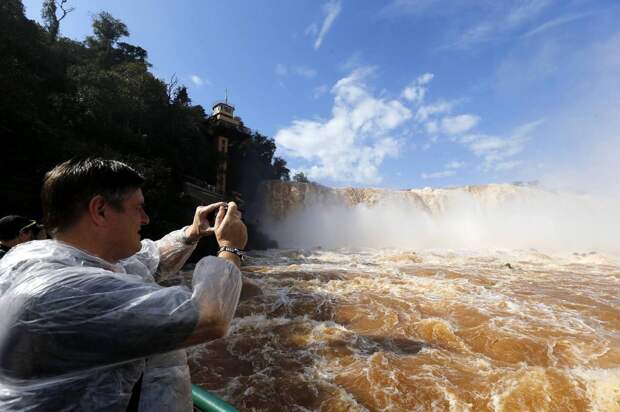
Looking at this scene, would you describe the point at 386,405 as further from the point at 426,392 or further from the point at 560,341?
the point at 560,341

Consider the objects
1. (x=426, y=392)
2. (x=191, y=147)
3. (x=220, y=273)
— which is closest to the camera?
(x=220, y=273)

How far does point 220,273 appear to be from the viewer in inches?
38.0

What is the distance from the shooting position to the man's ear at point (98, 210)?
1.02m

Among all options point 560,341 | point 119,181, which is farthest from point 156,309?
point 560,341

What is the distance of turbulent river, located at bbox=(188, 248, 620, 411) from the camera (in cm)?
417

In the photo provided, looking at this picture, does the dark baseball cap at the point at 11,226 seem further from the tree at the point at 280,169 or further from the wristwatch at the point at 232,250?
the tree at the point at 280,169

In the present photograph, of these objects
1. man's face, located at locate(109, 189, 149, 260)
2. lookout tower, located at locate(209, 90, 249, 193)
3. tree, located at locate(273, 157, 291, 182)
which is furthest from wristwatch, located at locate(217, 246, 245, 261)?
tree, located at locate(273, 157, 291, 182)

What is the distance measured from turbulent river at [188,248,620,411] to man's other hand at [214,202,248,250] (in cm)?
363

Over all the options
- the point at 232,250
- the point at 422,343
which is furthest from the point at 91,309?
the point at 422,343

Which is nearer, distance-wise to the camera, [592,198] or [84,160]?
[84,160]

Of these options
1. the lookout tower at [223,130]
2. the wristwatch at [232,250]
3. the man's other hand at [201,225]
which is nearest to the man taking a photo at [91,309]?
the wristwatch at [232,250]

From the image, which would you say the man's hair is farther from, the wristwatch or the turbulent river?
the turbulent river

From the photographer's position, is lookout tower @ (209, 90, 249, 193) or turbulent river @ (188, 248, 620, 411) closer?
turbulent river @ (188, 248, 620, 411)

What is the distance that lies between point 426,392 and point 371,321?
2509 millimetres
